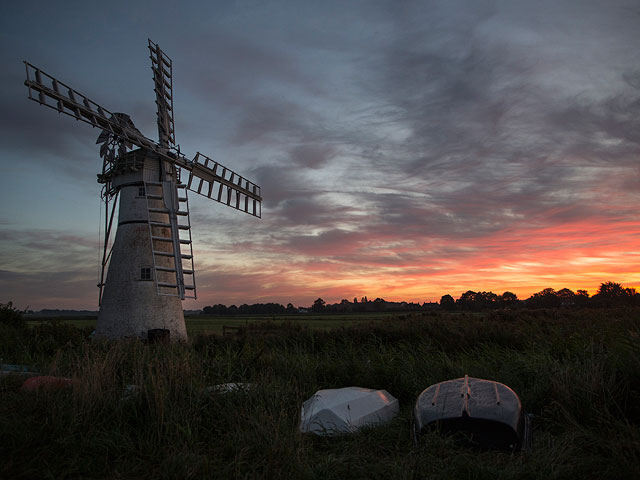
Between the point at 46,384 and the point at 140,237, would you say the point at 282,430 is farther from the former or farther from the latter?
the point at 140,237

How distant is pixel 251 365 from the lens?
8.97m

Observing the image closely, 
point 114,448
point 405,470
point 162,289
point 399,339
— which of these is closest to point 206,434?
point 114,448

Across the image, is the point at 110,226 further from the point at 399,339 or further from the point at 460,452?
the point at 460,452

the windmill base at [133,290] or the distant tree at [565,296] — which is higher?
the windmill base at [133,290]

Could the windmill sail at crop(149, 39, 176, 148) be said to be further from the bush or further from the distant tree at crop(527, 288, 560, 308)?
the distant tree at crop(527, 288, 560, 308)

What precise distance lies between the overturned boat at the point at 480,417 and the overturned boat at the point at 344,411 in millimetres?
790

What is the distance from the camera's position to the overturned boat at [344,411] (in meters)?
5.90

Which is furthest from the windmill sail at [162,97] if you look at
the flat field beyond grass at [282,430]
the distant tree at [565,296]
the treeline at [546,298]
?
the distant tree at [565,296]

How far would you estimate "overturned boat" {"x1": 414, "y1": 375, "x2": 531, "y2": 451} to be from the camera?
16.7 ft

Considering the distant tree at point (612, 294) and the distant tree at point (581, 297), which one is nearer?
the distant tree at point (612, 294)

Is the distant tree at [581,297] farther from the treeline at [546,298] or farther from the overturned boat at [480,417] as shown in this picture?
the overturned boat at [480,417]

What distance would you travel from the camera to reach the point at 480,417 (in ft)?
16.9

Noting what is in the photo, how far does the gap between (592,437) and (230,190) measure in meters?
21.5

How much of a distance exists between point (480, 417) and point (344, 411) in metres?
1.86
